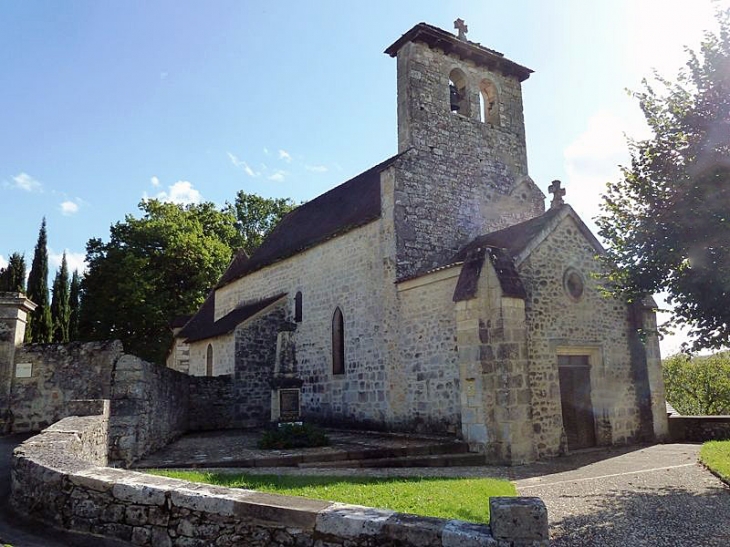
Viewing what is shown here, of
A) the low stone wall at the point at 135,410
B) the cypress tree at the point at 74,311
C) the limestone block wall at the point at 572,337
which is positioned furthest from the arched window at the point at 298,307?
the cypress tree at the point at 74,311

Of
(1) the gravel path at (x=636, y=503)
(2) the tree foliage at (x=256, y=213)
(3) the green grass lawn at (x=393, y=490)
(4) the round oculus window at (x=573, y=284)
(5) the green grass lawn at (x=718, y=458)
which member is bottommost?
(1) the gravel path at (x=636, y=503)

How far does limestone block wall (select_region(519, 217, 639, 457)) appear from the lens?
12062 mm

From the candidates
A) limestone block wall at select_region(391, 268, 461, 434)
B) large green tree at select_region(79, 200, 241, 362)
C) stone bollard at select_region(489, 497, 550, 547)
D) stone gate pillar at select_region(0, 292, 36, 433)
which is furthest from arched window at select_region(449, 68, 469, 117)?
large green tree at select_region(79, 200, 241, 362)

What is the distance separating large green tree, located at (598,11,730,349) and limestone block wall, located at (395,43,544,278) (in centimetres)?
551

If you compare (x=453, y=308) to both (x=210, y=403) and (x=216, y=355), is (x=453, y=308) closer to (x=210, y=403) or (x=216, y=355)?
(x=210, y=403)

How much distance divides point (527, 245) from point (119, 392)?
897cm

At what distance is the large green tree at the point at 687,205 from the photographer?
29.4 ft

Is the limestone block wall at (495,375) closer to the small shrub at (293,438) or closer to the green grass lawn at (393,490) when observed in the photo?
the green grass lawn at (393,490)

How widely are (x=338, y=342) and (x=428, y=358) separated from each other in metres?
4.14

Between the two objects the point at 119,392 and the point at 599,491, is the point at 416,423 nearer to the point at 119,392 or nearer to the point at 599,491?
the point at 599,491

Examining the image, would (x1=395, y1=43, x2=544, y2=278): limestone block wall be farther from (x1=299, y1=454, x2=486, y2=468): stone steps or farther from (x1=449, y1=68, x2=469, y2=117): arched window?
(x1=299, y1=454, x2=486, y2=468): stone steps

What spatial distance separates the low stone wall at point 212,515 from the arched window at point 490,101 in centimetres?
1575

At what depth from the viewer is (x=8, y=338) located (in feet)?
43.4

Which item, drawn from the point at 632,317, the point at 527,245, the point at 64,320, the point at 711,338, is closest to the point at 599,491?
the point at 711,338
